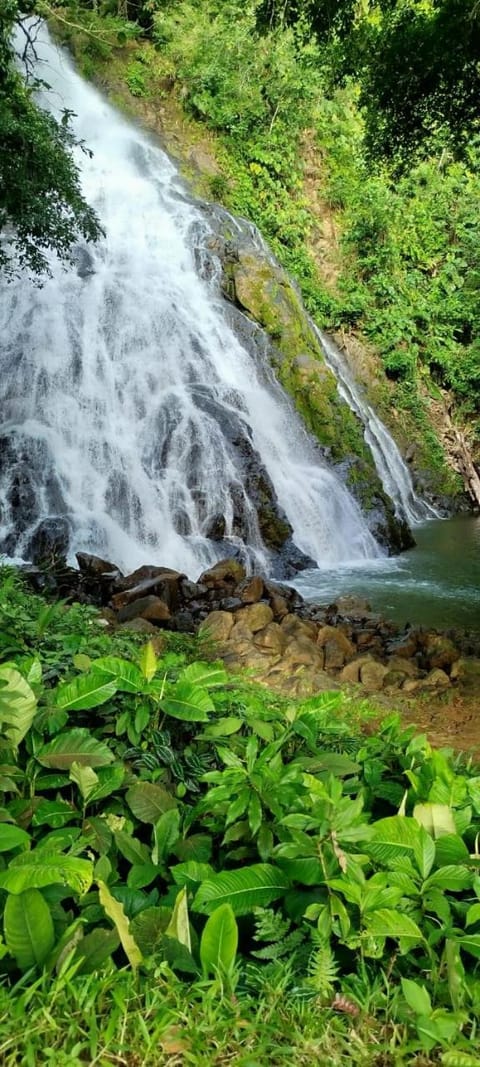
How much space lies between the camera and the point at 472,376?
66.4 feet

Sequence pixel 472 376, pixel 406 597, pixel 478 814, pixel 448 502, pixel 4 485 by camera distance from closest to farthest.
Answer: pixel 478 814, pixel 406 597, pixel 4 485, pixel 448 502, pixel 472 376

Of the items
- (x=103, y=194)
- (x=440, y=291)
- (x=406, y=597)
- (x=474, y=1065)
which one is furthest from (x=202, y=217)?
Result: (x=474, y=1065)

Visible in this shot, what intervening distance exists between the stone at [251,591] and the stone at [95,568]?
161cm

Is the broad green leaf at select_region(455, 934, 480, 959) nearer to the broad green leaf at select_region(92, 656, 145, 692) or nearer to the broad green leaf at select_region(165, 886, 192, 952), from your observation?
the broad green leaf at select_region(165, 886, 192, 952)

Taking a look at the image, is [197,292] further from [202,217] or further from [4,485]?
[4,485]

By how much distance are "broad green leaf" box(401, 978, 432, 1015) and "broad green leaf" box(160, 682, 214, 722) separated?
915 millimetres

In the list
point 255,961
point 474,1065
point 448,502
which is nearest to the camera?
point 474,1065

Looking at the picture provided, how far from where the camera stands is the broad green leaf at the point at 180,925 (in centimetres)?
128

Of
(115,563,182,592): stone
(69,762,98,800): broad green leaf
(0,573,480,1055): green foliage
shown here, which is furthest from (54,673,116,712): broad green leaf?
(115,563,182,592): stone

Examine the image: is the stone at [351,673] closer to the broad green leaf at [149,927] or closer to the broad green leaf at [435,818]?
the broad green leaf at [435,818]

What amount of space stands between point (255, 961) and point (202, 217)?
18093 millimetres

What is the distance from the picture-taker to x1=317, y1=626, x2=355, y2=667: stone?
591 cm

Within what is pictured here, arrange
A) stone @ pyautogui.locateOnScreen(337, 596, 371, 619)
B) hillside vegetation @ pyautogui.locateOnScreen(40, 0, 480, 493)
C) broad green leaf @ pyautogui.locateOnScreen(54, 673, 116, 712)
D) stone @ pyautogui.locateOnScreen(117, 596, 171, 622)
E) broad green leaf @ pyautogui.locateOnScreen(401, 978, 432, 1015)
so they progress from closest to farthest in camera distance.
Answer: broad green leaf @ pyautogui.locateOnScreen(401, 978, 432, 1015) → broad green leaf @ pyautogui.locateOnScreen(54, 673, 116, 712) → stone @ pyautogui.locateOnScreen(117, 596, 171, 622) → stone @ pyautogui.locateOnScreen(337, 596, 371, 619) → hillside vegetation @ pyautogui.locateOnScreen(40, 0, 480, 493)

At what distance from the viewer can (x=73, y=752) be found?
1.75 meters
